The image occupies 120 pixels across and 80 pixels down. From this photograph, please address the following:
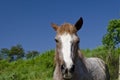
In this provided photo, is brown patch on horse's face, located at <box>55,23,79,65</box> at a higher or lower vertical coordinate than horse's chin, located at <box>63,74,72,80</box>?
higher

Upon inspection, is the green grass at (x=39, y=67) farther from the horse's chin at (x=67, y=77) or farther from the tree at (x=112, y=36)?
the horse's chin at (x=67, y=77)

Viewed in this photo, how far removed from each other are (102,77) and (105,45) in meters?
16.8

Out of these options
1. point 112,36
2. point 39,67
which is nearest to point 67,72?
point 112,36

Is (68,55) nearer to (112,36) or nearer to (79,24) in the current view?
(79,24)

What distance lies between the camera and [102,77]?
27.8ft

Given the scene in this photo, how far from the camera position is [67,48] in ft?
20.1

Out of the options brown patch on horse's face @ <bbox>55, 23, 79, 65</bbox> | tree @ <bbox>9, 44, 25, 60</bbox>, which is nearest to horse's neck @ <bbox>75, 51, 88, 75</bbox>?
brown patch on horse's face @ <bbox>55, 23, 79, 65</bbox>

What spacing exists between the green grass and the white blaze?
11025 mm

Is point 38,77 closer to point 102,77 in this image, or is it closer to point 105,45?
point 105,45

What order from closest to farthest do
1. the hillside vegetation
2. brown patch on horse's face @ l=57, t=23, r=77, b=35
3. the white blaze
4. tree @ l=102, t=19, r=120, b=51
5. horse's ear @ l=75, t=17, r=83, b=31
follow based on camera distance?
the white blaze < brown patch on horse's face @ l=57, t=23, r=77, b=35 < horse's ear @ l=75, t=17, r=83, b=31 < the hillside vegetation < tree @ l=102, t=19, r=120, b=51

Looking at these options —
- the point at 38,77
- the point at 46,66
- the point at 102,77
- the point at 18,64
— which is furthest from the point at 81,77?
the point at 18,64

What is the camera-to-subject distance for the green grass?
20.6 m

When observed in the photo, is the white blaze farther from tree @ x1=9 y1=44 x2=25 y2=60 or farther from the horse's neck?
tree @ x1=9 y1=44 x2=25 y2=60

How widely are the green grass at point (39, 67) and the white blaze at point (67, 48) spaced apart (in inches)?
434
